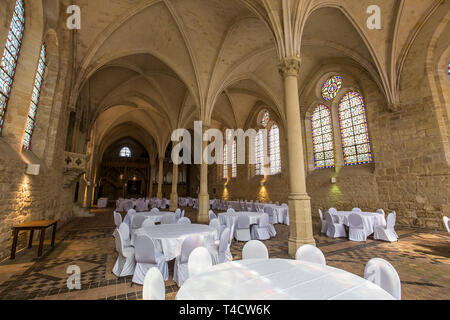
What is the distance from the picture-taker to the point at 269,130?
15.5m

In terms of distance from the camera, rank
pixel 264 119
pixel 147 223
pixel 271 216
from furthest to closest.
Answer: pixel 264 119 < pixel 271 216 < pixel 147 223

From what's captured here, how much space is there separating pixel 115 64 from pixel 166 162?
62.1ft

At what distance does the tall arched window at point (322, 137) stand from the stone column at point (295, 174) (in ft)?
22.5

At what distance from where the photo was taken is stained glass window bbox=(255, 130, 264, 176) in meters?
15.7

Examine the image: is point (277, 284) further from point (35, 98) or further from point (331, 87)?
point (331, 87)

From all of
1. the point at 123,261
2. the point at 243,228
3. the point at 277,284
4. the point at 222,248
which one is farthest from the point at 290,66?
the point at 123,261

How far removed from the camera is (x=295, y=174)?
5.29 meters

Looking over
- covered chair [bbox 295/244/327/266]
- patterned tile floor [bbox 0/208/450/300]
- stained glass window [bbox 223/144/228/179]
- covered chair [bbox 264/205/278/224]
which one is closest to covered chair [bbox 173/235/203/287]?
patterned tile floor [bbox 0/208/450/300]

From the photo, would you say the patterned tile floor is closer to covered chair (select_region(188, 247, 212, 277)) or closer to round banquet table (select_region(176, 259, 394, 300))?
covered chair (select_region(188, 247, 212, 277))

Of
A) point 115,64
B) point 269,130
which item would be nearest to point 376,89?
point 269,130

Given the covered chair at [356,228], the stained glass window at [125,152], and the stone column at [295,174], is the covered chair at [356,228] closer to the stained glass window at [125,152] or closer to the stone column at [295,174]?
the stone column at [295,174]

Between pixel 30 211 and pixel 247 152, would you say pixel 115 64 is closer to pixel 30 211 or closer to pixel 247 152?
pixel 30 211

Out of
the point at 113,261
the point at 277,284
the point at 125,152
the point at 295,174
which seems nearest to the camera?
the point at 277,284

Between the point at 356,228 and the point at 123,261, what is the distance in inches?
254
